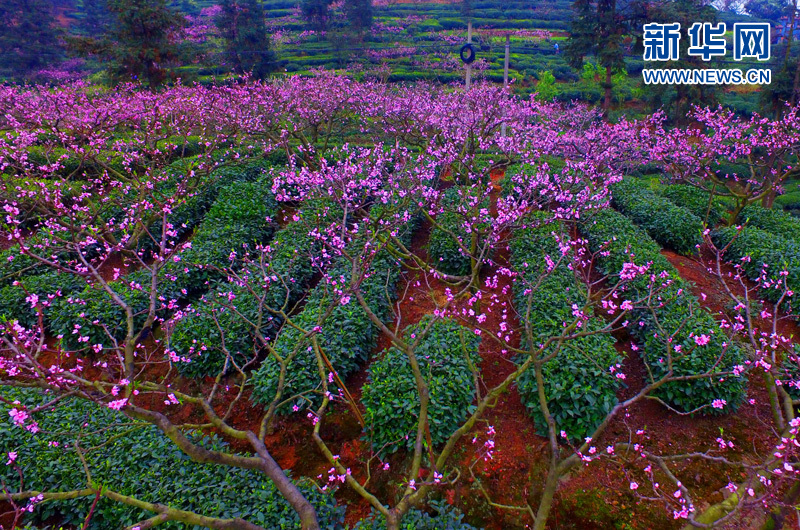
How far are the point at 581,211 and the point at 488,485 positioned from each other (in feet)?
26.9

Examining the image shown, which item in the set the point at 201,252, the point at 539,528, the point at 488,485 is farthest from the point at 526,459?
the point at 201,252

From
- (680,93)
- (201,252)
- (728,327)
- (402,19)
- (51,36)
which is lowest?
(728,327)

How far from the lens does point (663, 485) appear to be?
5.18m

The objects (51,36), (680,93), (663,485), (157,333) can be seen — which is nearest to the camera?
(663,485)

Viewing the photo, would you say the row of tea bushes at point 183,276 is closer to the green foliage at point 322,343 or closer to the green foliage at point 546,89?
the green foliage at point 322,343

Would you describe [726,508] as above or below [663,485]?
above

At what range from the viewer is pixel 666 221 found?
36.7 ft

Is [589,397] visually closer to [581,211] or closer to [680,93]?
[581,211]

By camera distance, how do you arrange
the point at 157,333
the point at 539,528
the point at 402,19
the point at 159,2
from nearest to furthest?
the point at 539,528 → the point at 157,333 → the point at 159,2 → the point at 402,19

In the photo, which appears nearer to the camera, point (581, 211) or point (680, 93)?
point (581, 211)

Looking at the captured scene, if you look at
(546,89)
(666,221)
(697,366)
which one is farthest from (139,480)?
(546,89)

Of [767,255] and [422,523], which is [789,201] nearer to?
[767,255]

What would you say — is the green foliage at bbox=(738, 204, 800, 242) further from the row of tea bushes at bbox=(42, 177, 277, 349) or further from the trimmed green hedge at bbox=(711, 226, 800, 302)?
the row of tea bushes at bbox=(42, 177, 277, 349)

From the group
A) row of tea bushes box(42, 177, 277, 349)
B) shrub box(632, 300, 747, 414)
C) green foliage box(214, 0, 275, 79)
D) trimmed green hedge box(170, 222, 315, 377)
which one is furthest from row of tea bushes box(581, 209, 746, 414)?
green foliage box(214, 0, 275, 79)
